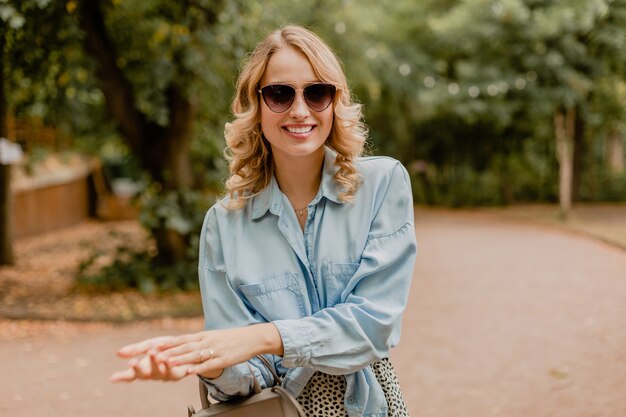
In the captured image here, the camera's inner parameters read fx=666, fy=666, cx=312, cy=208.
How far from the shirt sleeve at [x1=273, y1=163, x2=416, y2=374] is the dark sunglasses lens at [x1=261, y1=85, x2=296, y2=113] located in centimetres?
34

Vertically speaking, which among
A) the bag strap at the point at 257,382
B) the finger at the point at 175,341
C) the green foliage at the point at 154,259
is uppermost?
the finger at the point at 175,341

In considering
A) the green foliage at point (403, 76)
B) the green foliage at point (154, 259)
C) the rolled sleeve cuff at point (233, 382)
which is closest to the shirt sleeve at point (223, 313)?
the rolled sleeve cuff at point (233, 382)

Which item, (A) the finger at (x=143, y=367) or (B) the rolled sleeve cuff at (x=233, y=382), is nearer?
(A) the finger at (x=143, y=367)

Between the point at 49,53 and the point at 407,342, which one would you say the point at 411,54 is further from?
the point at 407,342

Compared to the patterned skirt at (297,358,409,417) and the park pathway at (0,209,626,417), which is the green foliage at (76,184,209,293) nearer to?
the park pathway at (0,209,626,417)

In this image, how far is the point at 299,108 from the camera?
1.71 metres

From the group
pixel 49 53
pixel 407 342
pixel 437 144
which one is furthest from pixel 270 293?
pixel 437 144

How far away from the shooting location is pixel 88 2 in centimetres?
805

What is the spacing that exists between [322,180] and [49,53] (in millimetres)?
7254

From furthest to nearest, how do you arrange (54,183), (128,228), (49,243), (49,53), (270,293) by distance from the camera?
(128,228), (54,183), (49,243), (49,53), (270,293)

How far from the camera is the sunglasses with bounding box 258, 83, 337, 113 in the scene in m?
1.72

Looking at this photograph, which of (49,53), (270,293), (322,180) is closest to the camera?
(270,293)

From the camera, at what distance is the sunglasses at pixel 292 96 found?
1722 millimetres

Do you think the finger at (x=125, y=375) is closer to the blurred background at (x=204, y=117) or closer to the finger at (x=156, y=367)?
the finger at (x=156, y=367)
